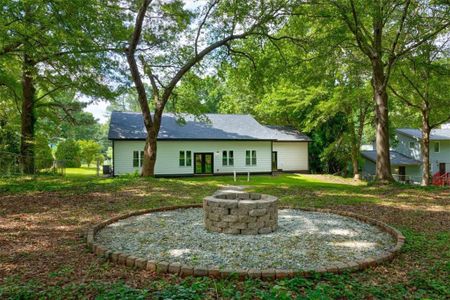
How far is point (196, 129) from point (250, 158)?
15.6ft

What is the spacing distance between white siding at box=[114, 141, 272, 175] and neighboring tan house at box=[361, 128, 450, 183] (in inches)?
424

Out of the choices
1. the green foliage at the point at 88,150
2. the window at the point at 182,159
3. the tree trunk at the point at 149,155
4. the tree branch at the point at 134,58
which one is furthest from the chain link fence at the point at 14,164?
the green foliage at the point at 88,150

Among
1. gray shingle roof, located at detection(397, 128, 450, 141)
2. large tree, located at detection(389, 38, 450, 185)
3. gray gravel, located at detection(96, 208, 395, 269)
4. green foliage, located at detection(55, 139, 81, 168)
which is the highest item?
large tree, located at detection(389, 38, 450, 185)

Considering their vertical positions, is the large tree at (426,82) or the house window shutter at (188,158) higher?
the large tree at (426,82)

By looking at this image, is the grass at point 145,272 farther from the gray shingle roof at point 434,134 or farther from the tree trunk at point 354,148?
the gray shingle roof at point 434,134

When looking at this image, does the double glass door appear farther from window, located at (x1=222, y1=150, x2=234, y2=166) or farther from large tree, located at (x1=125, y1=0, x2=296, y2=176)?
large tree, located at (x1=125, y1=0, x2=296, y2=176)

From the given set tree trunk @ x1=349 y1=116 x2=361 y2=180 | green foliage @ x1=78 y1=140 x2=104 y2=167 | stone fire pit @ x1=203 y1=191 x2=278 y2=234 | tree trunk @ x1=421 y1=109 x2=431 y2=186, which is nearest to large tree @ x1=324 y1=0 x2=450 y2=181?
tree trunk @ x1=421 y1=109 x2=431 y2=186

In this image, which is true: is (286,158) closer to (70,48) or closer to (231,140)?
(231,140)

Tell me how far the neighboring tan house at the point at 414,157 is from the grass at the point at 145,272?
2227cm

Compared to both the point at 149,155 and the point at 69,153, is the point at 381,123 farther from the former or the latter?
the point at 69,153

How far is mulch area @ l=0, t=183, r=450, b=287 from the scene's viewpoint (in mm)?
4234

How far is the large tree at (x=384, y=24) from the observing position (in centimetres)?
1204

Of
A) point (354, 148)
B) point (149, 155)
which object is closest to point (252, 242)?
point (149, 155)

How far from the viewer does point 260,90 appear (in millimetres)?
17062
